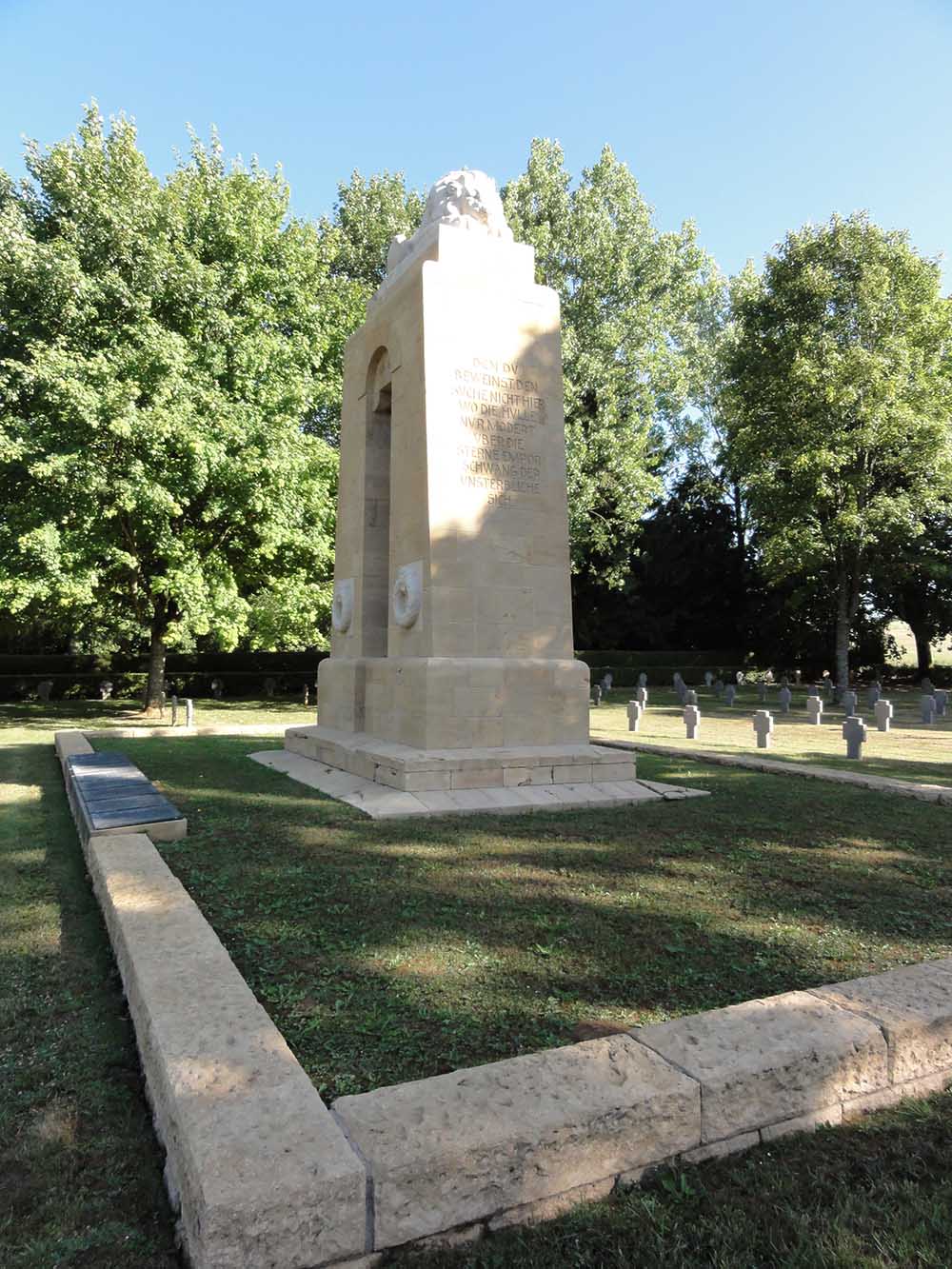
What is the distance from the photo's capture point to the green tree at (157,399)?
629 inches

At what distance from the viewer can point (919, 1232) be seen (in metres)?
1.86

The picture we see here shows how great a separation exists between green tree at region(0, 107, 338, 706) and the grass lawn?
9328mm

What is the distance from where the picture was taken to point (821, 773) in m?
8.99

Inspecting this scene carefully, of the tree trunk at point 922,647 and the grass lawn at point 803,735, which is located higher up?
the tree trunk at point 922,647

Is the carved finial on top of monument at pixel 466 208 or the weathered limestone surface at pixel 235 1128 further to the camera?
the carved finial on top of monument at pixel 466 208

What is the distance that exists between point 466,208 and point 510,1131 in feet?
32.4

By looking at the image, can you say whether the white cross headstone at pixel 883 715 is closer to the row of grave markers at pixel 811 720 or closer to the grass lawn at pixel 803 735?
the row of grave markers at pixel 811 720

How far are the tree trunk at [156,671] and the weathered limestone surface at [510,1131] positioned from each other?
1947 cm

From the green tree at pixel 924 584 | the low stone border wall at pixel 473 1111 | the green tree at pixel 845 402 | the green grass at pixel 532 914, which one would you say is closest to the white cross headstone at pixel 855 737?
the green grass at pixel 532 914

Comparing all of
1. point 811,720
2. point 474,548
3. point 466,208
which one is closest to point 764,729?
point 811,720

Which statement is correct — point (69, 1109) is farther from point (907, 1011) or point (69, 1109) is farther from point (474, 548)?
point (474, 548)

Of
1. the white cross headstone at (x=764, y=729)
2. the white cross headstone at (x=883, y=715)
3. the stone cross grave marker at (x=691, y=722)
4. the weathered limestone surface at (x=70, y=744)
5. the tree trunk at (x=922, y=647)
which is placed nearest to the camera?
the weathered limestone surface at (x=70, y=744)

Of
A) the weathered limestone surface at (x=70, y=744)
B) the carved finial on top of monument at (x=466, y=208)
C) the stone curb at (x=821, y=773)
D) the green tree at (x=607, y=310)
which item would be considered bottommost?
Answer: the stone curb at (x=821, y=773)

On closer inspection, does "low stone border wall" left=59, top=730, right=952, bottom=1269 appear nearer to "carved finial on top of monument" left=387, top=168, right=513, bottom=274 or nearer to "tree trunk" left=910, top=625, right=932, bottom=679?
"carved finial on top of monument" left=387, top=168, right=513, bottom=274
